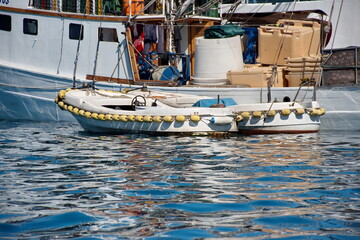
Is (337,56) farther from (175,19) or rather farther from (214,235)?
(214,235)

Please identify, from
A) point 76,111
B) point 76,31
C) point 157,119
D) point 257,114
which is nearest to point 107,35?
point 76,31

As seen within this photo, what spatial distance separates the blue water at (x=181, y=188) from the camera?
735 cm

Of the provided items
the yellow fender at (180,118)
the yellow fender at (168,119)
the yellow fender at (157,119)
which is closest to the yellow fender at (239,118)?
the yellow fender at (180,118)

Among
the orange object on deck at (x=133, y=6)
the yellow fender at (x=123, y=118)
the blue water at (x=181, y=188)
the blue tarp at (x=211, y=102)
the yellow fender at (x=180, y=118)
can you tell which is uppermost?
the orange object on deck at (x=133, y=6)

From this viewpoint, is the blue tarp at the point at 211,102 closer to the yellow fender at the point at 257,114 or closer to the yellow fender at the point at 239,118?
the yellow fender at the point at 239,118

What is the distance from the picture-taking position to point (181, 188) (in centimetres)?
942

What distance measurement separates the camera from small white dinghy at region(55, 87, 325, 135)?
1514 centimetres

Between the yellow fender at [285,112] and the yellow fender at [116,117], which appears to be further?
the yellow fender at [116,117]

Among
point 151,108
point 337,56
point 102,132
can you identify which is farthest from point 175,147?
point 337,56

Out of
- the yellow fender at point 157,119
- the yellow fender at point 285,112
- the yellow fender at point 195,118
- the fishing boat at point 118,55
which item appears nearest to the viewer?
the yellow fender at point 195,118

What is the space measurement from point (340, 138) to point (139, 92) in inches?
232

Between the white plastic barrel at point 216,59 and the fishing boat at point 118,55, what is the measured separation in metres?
0.03

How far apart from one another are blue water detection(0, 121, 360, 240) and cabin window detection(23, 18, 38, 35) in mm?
6111

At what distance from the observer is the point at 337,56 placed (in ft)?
55.8
